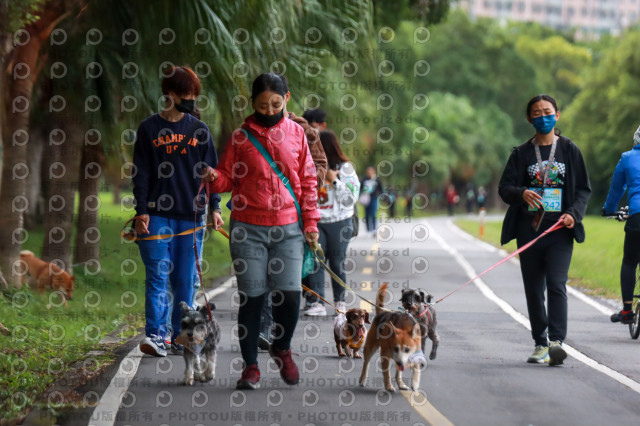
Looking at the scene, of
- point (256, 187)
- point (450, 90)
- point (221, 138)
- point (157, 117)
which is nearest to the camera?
point (256, 187)

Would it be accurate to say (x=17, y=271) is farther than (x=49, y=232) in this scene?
No

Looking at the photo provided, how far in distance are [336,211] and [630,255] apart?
3013 millimetres

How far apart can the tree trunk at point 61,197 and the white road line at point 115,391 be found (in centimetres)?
730

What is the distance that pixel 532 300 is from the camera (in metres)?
8.64

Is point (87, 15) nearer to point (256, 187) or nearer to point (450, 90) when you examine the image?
point (256, 187)

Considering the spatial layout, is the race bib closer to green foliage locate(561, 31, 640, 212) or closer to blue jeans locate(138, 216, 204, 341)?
blue jeans locate(138, 216, 204, 341)

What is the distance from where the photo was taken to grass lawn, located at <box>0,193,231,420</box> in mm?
7545

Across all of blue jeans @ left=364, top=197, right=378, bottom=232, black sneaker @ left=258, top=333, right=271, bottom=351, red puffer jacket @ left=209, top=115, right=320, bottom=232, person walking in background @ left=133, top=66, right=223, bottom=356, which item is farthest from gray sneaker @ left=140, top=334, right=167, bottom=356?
blue jeans @ left=364, top=197, right=378, bottom=232

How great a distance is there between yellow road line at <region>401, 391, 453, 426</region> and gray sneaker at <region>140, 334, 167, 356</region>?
2192 millimetres

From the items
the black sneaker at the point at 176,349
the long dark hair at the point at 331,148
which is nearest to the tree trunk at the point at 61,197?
the long dark hair at the point at 331,148

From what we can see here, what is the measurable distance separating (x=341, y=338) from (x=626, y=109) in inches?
2118

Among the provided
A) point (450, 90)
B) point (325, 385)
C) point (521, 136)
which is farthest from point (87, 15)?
point (521, 136)

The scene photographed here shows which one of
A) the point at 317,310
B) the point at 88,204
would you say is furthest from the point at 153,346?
the point at 88,204

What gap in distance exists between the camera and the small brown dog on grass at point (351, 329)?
8.34 m
